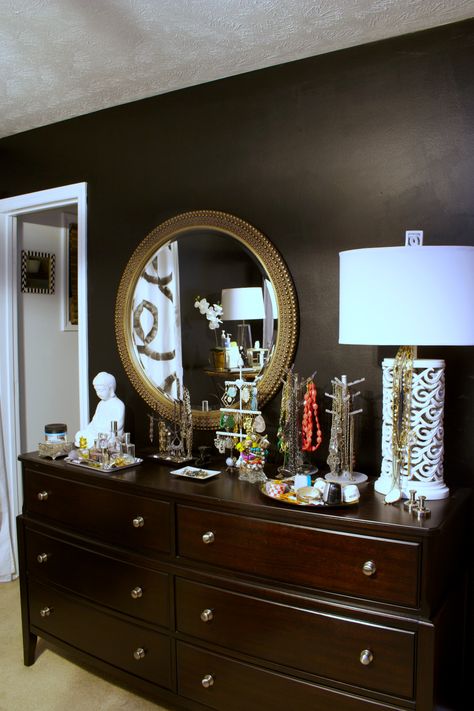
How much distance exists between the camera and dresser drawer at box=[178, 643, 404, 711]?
5.85ft

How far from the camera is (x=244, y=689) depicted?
1945 millimetres

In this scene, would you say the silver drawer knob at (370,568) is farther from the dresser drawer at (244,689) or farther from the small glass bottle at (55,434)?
the small glass bottle at (55,434)

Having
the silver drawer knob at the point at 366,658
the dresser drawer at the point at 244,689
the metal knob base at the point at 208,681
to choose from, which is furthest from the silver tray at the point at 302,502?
the metal knob base at the point at 208,681

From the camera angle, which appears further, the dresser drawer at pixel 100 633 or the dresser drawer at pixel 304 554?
the dresser drawer at pixel 100 633

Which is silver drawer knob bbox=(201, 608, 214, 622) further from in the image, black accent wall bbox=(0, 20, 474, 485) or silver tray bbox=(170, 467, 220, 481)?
black accent wall bbox=(0, 20, 474, 485)

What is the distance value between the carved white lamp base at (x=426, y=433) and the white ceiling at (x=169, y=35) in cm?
117

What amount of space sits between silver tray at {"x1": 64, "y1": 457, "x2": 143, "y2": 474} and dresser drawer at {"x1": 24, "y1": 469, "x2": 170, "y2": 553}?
7 centimetres

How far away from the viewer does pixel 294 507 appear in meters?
1.83

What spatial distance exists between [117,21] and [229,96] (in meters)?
0.62

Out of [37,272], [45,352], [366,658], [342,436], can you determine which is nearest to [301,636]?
[366,658]

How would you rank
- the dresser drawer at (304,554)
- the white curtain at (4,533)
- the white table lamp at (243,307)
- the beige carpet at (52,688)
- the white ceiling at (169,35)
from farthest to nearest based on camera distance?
the white curtain at (4,533)
the white table lamp at (243,307)
the beige carpet at (52,688)
the white ceiling at (169,35)
the dresser drawer at (304,554)

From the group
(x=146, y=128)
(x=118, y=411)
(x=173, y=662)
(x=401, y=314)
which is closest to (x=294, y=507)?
(x=401, y=314)

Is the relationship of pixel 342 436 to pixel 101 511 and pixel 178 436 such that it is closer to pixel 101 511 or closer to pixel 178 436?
pixel 178 436

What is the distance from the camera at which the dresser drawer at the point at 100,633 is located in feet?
7.08
